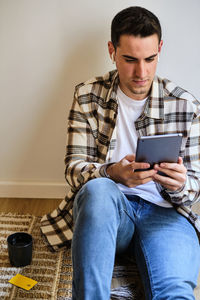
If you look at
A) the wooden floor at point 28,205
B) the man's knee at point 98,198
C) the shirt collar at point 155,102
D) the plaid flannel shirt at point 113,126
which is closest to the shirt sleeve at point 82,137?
the plaid flannel shirt at point 113,126

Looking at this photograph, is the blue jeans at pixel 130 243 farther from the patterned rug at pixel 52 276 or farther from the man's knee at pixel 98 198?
the patterned rug at pixel 52 276

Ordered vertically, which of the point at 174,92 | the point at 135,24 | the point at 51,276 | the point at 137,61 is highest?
the point at 135,24

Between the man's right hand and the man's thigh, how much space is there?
0.18m

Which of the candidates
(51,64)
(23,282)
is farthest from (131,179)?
(51,64)

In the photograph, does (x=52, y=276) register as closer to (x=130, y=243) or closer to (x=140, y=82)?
(x=130, y=243)

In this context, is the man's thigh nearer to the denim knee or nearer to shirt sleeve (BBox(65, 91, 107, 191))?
the denim knee

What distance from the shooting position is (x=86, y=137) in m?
1.43

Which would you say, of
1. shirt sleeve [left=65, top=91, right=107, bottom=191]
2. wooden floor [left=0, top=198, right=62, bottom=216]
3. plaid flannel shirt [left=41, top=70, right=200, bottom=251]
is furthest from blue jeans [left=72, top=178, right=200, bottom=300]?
wooden floor [left=0, top=198, right=62, bottom=216]

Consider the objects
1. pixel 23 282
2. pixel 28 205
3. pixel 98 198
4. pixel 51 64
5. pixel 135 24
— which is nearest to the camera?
pixel 98 198

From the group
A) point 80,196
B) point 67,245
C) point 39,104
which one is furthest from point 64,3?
point 67,245

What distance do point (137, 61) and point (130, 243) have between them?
63 cm

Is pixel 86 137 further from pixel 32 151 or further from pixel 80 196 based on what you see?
pixel 32 151

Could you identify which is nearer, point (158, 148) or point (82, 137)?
point (158, 148)

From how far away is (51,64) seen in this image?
1772 millimetres
